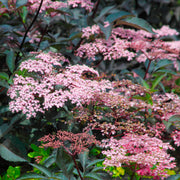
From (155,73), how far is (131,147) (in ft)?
Answer: 2.03

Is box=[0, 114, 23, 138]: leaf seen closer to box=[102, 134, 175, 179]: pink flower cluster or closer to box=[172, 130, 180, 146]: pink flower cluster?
box=[102, 134, 175, 179]: pink flower cluster

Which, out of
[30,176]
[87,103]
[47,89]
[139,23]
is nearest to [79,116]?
[87,103]

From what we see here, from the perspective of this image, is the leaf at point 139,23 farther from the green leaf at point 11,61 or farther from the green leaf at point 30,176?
the green leaf at point 30,176

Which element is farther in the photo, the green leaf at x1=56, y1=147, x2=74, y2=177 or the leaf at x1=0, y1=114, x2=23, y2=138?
the leaf at x1=0, y1=114, x2=23, y2=138

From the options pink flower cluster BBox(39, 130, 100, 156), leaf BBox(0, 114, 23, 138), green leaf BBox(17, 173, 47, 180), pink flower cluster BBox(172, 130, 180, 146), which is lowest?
leaf BBox(0, 114, 23, 138)

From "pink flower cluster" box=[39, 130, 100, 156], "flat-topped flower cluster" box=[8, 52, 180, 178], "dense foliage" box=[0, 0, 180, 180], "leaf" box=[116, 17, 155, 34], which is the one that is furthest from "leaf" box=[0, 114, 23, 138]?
"leaf" box=[116, 17, 155, 34]

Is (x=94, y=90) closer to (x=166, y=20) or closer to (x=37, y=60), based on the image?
(x=37, y=60)

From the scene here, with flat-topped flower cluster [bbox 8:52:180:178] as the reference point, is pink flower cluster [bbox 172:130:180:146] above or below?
below

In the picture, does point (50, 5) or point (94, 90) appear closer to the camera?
point (94, 90)

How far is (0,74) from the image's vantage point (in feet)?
2.87

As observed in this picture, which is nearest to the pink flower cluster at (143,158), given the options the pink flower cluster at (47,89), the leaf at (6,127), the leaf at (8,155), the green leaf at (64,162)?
the green leaf at (64,162)

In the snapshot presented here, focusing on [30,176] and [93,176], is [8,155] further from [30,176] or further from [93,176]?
[93,176]

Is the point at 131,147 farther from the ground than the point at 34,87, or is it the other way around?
the point at 34,87

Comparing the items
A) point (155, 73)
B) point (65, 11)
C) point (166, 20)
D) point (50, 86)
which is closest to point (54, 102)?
point (50, 86)
